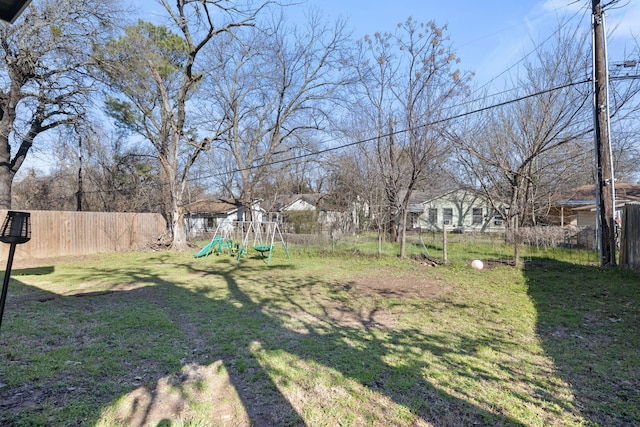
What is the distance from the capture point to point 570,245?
1102cm

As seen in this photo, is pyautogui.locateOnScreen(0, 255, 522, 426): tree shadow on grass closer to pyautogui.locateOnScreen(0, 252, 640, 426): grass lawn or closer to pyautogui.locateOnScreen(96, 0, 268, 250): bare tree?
pyautogui.locateOnScreen(0, 252, 640, 426): grass lawn

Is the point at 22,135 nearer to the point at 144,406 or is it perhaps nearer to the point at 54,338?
the point at 54,338

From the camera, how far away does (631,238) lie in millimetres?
7789

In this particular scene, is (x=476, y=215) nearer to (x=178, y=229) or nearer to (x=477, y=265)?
(x=477, y=265)

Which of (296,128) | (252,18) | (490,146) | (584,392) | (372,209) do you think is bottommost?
(584,392)

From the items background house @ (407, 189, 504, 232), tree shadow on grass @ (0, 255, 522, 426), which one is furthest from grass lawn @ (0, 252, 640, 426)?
background house @ (407, 189, 504, 232)

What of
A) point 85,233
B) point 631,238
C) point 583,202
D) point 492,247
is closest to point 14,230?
point 631,238

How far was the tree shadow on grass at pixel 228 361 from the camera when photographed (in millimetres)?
2422

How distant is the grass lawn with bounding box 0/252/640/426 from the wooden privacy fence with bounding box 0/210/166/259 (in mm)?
6403

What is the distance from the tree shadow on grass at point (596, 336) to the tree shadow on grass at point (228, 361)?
66 centimetres

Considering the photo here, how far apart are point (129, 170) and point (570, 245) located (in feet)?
68.9

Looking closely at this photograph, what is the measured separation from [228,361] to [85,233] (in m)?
13.6

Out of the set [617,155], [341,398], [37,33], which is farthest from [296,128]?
[341,398]

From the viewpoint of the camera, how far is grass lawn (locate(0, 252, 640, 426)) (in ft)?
7.97
